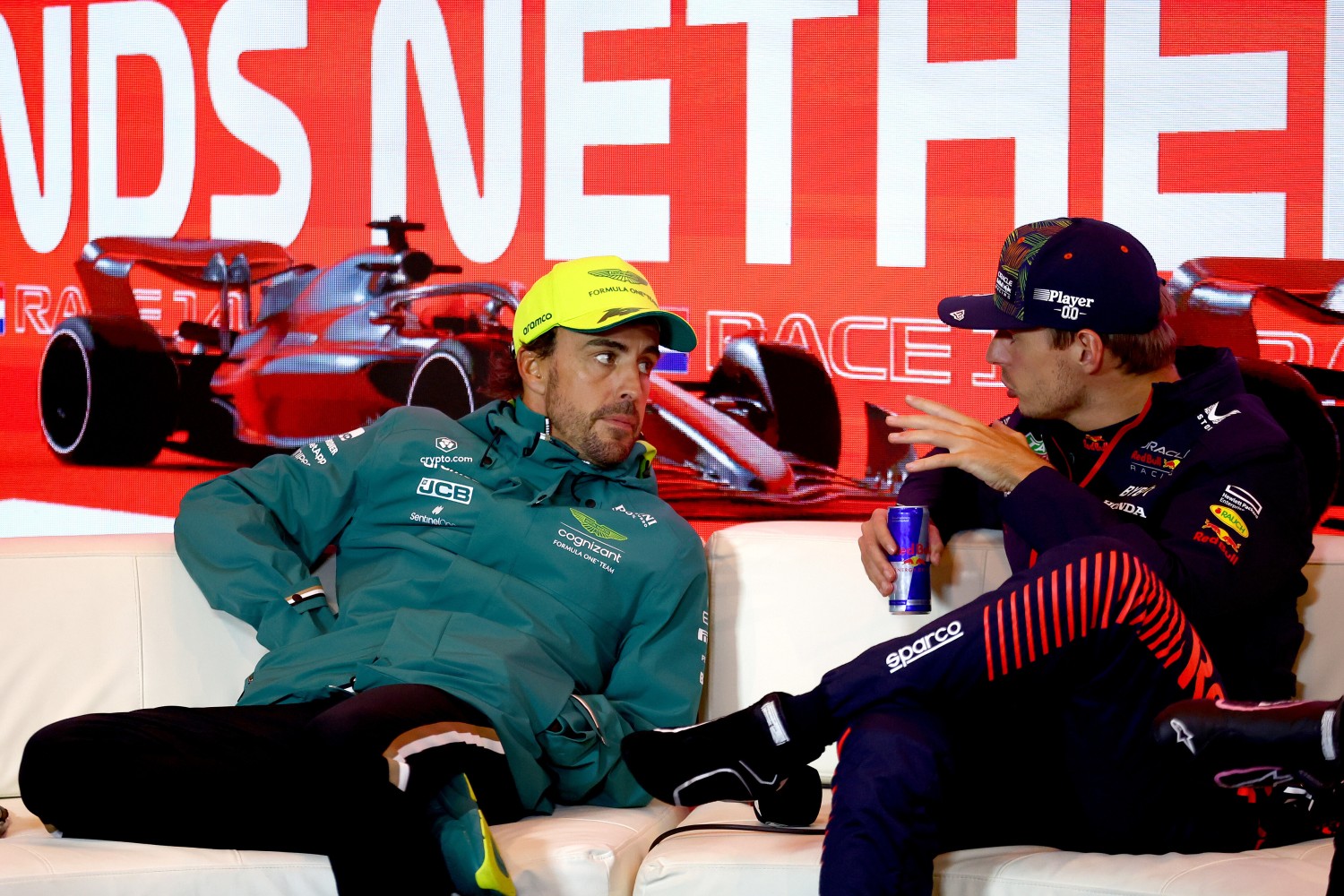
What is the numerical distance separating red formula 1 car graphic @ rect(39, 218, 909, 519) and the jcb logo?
1.02m

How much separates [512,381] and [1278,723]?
1.46 meters

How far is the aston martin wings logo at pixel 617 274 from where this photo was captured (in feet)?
7.37

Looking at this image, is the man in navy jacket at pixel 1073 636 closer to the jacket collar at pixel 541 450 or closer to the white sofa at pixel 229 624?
the white sofa at pixel 229 624

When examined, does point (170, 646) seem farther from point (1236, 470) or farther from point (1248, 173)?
point (1248, 173)

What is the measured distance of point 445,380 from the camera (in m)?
3.31

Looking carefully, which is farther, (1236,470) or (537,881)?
(1236,470)

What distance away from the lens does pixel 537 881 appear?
1666 mm

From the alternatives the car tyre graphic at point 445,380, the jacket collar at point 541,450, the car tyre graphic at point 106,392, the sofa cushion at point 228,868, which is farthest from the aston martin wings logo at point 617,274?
the car tyre graphic at point 106,392

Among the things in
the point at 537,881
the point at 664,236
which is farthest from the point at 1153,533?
the point at 664,236

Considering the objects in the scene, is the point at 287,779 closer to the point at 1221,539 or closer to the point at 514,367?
the point at 514,367

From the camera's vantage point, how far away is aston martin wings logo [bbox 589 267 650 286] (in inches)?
88.4

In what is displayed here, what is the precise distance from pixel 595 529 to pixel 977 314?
720 millimetres

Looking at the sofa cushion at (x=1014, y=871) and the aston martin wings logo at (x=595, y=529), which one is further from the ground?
the aston martin wings logo at (x=595, y=529)

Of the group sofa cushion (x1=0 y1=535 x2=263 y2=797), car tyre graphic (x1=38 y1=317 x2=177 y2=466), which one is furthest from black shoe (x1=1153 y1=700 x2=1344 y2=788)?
car tyre graphic (x1=38 y1=317 x2=177 y2=466)
